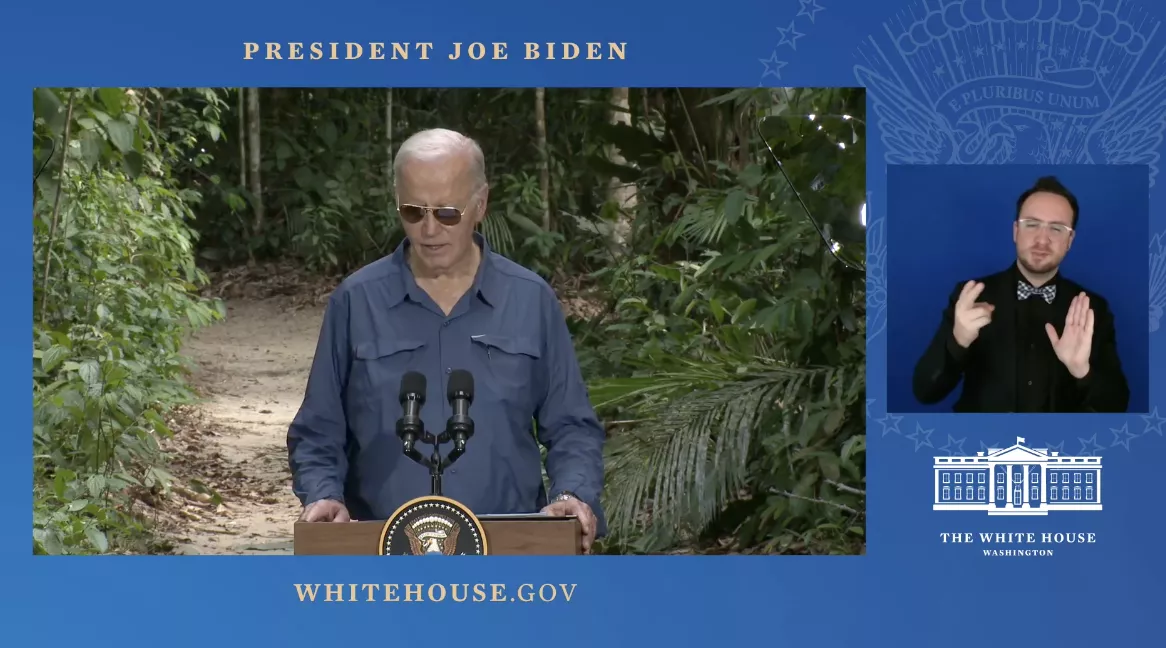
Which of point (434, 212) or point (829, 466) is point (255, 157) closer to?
point (434, 212)

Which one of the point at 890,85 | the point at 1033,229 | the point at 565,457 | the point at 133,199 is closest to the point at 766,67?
the point at 890,85

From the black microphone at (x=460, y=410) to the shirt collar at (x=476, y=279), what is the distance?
0.26 m

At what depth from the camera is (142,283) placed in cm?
507

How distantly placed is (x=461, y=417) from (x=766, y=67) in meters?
1.21

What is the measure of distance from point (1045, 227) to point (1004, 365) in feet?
1.25

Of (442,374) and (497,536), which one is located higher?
(442,374)

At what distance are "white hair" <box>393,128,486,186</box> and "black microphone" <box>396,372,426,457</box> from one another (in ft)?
1.86

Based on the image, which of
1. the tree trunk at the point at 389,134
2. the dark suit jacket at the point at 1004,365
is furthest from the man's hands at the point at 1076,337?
the tree trunk at the point at 389,134

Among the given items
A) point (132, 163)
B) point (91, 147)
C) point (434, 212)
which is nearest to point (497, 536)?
point (434, 212)

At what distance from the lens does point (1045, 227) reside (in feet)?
15.7

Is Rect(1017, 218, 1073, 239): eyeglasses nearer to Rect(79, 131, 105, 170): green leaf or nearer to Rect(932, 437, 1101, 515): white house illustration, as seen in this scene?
Rect(932, 437, 1101, 515): white house illustration

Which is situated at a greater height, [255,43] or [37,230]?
[255,43]

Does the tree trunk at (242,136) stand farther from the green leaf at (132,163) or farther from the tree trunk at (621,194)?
the tree trunk at (621,194)

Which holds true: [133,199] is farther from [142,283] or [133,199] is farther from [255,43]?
[255,43]
